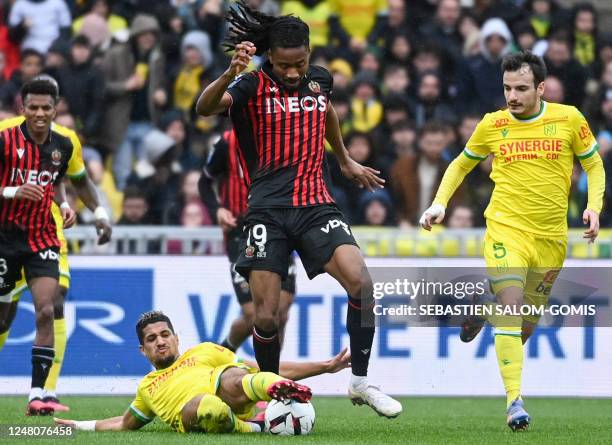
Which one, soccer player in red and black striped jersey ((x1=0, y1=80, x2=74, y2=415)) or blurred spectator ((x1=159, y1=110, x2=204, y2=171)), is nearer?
soccer player in red and black striped jersey ((x1=0, y1=80, x2=74, y2=415))

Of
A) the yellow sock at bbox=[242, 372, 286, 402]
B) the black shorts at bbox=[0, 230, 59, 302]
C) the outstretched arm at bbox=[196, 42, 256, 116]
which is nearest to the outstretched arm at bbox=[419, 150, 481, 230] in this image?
the outstretched arm at bbox=[196, 42, 256, 116]

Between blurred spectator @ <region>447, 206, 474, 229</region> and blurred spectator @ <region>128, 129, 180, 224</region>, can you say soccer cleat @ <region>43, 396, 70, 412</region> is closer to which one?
blurred spectator @ <region>128, 129, 180, 224</region>

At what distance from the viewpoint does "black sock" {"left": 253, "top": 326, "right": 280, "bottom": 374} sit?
29.6 feet

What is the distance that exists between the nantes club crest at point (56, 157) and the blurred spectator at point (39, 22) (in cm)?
704

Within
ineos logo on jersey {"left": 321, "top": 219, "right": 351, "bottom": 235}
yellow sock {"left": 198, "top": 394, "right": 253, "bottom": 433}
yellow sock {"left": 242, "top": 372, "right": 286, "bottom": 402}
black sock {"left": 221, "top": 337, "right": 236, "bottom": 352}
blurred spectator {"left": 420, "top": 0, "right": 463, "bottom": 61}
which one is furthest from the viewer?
Answer: blurred spectator {"left": 420, "top": 0, "right": 463, "bottom": 61}

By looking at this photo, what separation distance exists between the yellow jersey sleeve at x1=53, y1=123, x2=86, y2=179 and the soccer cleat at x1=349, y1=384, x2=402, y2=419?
315 centimetres

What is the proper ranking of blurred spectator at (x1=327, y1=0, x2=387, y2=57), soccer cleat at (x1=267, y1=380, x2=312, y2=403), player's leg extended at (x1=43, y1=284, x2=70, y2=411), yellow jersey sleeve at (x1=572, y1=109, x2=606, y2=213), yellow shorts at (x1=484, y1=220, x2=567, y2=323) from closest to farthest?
soccer cleat at (x1=267, y1=380, x2=312, y2=403), yellow shorts at (x1=484, y1=220, x2=567, y2=323), yellow jersey sleeve at (x1=572, y1=109, x2=606, y2=213), player's leg extended at (x1=43, y1=284, x2=70, y2=411), blurred spectator at (x1=327, y1=0, x2=387, y2=57)

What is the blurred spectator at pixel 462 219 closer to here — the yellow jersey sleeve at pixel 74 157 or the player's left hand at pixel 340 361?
the yellow jersey sleeve at pixel 74 157

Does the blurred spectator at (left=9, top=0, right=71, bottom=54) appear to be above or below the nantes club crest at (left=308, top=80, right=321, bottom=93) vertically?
above

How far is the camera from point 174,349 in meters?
9.07

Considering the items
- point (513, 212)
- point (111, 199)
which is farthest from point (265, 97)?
point (111, 199)

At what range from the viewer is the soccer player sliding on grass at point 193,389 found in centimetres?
846

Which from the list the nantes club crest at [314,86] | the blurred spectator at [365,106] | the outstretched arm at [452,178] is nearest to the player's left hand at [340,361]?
the outstretched arm at [452,178]

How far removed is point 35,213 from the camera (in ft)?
34.6
